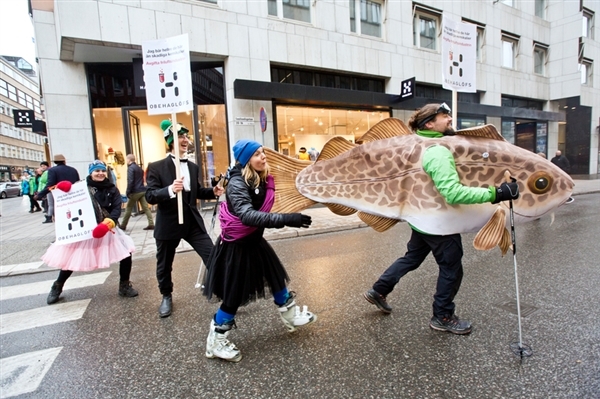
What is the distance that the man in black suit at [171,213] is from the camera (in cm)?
336

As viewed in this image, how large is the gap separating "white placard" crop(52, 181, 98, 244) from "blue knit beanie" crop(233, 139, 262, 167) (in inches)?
97.1

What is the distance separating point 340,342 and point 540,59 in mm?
24273

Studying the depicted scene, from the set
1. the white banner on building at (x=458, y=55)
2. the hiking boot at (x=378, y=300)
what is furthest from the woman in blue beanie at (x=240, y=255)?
the white banner on building at (x=458, y=55)

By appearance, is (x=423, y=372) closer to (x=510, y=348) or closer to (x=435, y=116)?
(x=510, y=348)

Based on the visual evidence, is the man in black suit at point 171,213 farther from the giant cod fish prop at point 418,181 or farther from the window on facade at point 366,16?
the window on facade at point 366,16

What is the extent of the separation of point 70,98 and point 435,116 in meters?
Answer: 10.8

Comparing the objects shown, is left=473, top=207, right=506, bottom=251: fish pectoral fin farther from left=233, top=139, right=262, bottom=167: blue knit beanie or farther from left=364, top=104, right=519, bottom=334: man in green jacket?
left=233, top=139, right=262, bottom=167: blue knit beanie

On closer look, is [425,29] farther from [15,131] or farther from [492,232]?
[15,131]

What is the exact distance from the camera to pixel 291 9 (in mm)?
11555

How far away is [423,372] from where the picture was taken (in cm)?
227

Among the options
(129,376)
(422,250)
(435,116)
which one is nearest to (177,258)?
(129,376)

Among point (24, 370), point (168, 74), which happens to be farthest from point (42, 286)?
point (168, 74)

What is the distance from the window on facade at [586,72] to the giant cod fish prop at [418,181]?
24.8 meters

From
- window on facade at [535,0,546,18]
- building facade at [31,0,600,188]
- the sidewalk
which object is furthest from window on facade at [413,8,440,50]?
the sidewalk
